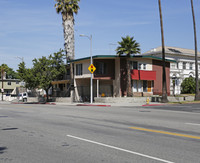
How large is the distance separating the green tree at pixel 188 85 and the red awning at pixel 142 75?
15096mm

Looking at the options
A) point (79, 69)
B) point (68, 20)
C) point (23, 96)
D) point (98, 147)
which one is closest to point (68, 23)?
point (68, 20)

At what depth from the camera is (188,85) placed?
5581cm

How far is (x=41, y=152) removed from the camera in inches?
272

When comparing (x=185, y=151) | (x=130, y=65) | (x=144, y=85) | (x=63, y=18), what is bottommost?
(x=185, y=151)

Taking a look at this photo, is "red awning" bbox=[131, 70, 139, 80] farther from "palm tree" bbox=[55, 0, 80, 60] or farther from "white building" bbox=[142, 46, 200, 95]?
"white building" bbox=[142, 46, 200, 95]

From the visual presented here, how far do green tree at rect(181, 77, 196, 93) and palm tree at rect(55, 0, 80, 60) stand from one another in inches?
1020

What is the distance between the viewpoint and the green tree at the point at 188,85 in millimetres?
55644

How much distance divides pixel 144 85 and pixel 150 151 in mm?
37264

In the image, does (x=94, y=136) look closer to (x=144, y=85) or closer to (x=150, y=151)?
(x=150, y=151)

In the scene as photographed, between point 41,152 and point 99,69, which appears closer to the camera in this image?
point 41,152

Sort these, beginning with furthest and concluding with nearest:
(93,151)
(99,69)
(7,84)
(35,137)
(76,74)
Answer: (7,84) → (76,74) → (99,69) → (35,137) → (93,151)

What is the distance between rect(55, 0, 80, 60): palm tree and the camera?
141 ft

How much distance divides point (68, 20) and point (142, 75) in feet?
47.8

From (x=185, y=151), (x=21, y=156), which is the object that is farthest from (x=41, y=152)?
(x=185, y=151)
